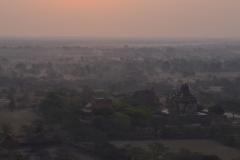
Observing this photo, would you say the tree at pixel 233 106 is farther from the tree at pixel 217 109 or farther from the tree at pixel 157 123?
the tree at pixel 157 123

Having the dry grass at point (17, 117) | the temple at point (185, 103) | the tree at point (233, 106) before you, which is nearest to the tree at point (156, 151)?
the dry grass at point (17, 117)

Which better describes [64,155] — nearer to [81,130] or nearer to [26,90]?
[81,130]

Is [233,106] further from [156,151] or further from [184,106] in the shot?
[156,151]

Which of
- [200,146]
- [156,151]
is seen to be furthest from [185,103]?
[156,151]

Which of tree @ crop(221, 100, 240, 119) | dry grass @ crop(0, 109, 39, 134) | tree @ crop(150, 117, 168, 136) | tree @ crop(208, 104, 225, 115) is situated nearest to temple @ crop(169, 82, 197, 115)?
tree @ crop(208, 104, 225, 115)

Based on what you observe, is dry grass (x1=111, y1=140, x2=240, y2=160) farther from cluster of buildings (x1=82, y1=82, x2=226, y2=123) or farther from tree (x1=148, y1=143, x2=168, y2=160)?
cluster of buildings (x1=82, y1=82, x2=226, y2=123)
